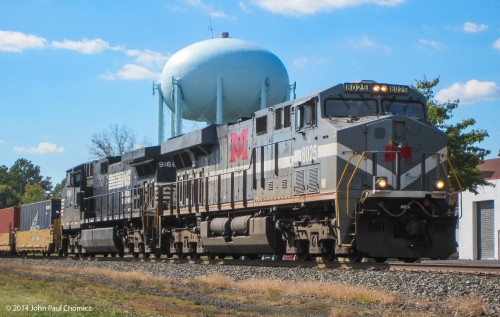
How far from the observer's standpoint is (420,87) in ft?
116

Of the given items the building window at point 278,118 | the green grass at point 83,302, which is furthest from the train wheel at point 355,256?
the green grass at point 83,302

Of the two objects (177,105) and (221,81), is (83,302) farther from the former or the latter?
(177,105)

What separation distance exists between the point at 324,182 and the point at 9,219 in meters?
34.3

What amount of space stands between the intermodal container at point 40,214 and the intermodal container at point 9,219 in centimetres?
99

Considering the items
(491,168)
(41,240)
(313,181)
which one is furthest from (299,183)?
(491,168)

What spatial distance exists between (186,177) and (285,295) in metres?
13.2

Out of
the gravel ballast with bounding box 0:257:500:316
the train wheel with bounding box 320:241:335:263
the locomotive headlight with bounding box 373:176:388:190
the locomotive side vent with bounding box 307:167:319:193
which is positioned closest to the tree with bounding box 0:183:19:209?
the gravel ballast with bounding box 0:257:500:316

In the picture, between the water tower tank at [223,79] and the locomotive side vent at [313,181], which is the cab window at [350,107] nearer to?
the locomotive side vent at [313,181]

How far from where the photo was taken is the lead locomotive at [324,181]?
1662 centimetres

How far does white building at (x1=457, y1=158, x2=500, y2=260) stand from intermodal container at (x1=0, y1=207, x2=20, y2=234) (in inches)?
1035

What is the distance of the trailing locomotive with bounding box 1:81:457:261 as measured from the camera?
1662cm

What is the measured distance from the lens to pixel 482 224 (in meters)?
42.8

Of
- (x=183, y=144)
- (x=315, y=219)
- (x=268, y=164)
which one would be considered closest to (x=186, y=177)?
(x=183, y=144)

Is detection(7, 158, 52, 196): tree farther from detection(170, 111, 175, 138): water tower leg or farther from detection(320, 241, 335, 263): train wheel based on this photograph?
detection(320, 241, 335, 263): train wheel
